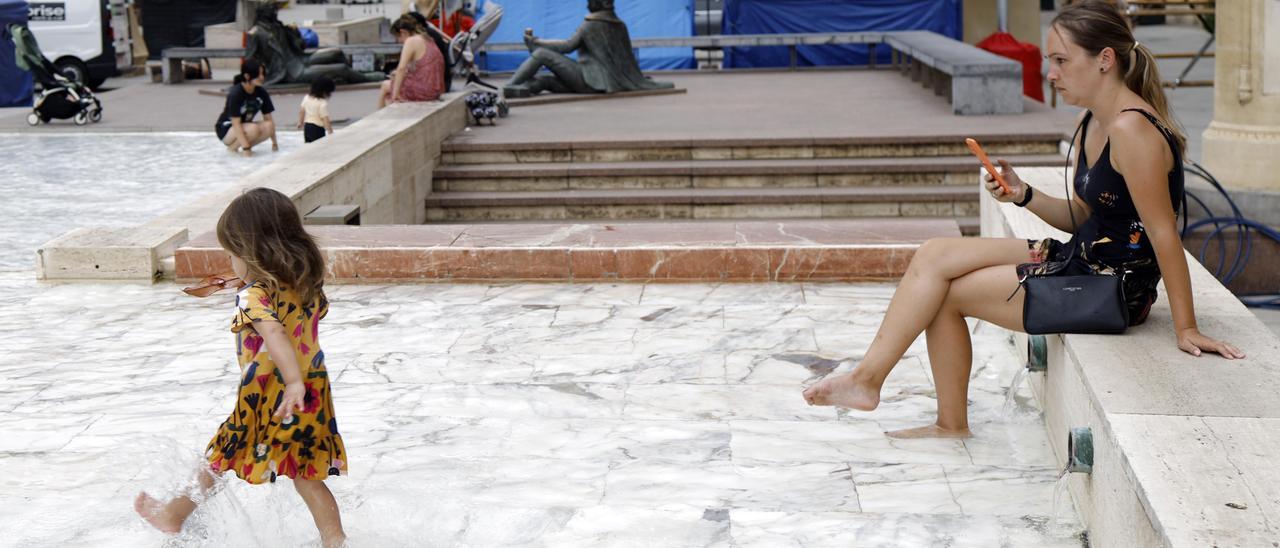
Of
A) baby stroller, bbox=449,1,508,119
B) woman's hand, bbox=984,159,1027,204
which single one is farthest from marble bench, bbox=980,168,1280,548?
baby stroller, bbox=449,1,508,119

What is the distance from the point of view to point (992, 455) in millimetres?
4719

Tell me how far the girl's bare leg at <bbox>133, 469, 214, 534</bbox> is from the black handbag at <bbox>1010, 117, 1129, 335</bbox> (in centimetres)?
244

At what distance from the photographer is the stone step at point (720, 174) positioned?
42.7 ft

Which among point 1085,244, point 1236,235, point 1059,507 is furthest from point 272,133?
point 1059,507

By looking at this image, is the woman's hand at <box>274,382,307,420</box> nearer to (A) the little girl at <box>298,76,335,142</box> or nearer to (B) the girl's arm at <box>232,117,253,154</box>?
(A) the little girl at <box>298,76,335,142</box>

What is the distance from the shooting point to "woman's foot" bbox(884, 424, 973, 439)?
4.87m

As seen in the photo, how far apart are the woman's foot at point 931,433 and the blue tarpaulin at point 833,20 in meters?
20.0

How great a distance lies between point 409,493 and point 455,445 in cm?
48

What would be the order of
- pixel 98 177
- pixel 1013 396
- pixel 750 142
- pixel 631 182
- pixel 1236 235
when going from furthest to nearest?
pixel 750 142, pixel 631 182, pixel 98 177, pixel 1236 235, pixel 1013 396

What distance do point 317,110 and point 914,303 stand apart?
9.94 meters

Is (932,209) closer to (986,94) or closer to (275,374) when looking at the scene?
(986,94)

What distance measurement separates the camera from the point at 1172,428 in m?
3.54

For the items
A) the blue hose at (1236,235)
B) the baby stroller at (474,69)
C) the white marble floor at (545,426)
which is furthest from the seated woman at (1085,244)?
the baby stroller at (474,69)

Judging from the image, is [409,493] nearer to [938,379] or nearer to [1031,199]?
[938,379]
